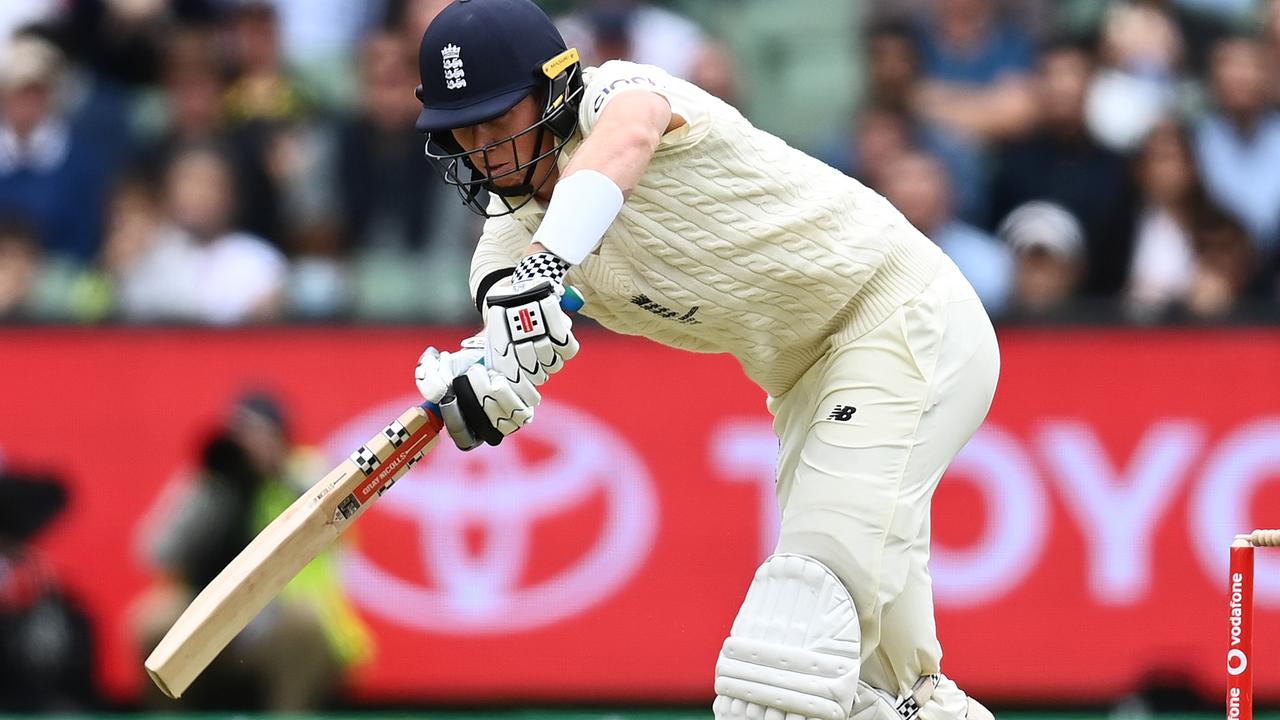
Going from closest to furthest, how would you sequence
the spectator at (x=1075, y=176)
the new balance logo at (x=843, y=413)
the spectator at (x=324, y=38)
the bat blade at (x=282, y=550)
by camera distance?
the bat blade at (x=282, y=550)
the new balance logo at (x=843, y=413)
the spectator at (x=1075, y=176)
the spectator at (x=324, y=38)

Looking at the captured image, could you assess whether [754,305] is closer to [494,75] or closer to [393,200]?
[494,75]

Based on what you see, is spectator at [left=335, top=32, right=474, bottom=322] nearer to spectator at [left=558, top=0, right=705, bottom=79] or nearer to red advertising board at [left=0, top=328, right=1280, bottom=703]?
red advertising board at [left=0, top=328, right=1280, bottom=703]

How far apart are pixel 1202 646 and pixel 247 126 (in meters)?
4.77

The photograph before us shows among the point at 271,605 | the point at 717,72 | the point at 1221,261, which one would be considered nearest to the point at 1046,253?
the point at 1221,261

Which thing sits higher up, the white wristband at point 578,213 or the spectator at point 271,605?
the white wristband at point 578,213

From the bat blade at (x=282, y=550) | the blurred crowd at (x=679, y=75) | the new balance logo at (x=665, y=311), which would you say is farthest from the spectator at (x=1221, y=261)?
the bat blade at (x=282, y=550)

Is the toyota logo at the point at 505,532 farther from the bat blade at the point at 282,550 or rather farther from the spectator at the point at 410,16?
the bat blade at the point at 282,550

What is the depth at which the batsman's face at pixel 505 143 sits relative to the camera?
4.46 m

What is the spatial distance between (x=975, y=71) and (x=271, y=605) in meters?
4.05

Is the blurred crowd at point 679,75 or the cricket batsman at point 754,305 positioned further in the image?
the blurred crowd at point 679,75

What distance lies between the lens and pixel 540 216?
4.75 meters

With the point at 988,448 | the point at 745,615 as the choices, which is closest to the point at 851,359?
the point at 745,615

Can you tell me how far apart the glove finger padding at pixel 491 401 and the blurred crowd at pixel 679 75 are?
4.07 m

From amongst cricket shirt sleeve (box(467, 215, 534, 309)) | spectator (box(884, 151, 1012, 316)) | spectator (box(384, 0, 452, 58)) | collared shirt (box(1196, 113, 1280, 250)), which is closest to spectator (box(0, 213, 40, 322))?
spectator (box(384, 0, 452, 58))
